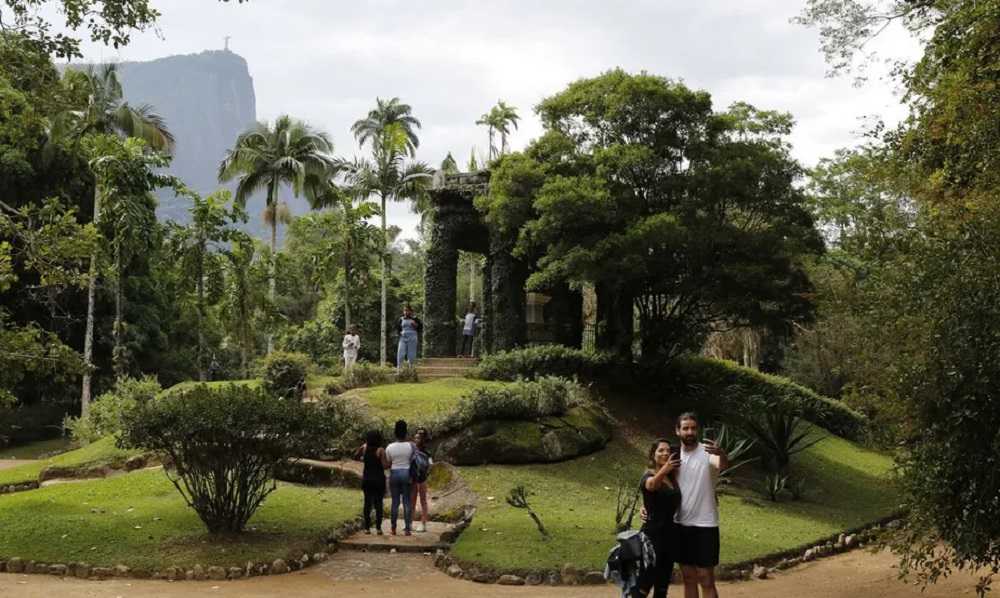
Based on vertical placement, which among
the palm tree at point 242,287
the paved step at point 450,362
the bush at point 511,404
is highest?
the palm tree at point 242,287

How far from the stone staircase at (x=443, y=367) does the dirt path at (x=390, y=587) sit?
10651 millimetres

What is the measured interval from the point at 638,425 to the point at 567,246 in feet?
13.5

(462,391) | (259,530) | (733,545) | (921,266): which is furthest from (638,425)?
(921,266)

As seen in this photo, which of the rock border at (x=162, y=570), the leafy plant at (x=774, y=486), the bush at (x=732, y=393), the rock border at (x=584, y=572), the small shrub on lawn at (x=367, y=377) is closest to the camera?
the rock border at (x=162, y=570)

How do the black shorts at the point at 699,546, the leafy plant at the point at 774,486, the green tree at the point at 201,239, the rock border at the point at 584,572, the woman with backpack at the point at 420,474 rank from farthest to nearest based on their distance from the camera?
the green tree at the point at 201,239 < the leafy plant at the point at 774,486 < the woman with backpack at the point at 420,474 < the rock border at the point at 584,572 < the black shorts at the point at 699,546

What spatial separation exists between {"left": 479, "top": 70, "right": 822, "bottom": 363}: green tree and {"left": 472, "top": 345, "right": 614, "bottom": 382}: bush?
101cm

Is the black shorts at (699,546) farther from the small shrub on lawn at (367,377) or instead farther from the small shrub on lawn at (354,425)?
the small shrub on lawn at (367,377)

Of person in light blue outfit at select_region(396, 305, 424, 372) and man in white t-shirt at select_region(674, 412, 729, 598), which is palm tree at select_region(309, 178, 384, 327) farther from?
man in white t-shirt at select_region(674, 412, 729, 598)

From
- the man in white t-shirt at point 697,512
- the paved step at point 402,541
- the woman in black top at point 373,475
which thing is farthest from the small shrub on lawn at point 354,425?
the man in white t-shirt at point 697,512

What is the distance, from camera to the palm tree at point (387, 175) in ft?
107

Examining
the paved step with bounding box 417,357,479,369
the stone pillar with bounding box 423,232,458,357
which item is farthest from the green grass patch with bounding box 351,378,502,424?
the stone pillar with bounding box 423,232,458,357

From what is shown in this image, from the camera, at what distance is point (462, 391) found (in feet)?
57.1

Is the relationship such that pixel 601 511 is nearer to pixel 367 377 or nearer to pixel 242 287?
pixel 367 377

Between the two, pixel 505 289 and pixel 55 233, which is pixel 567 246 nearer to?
pixel 505 289
